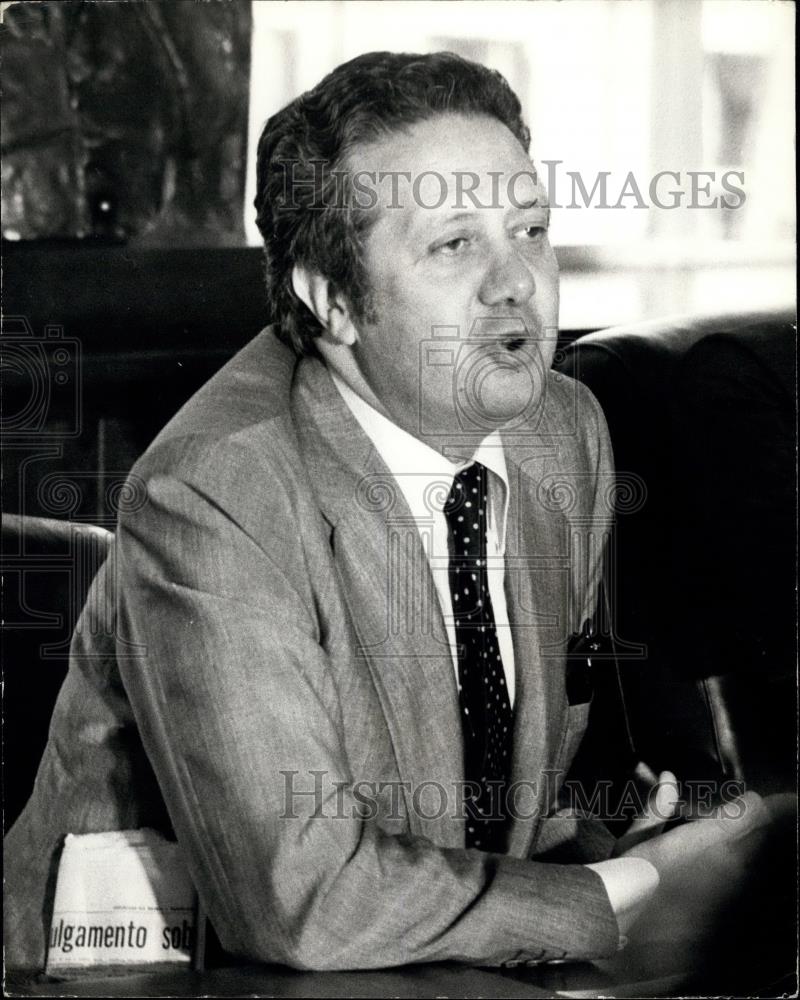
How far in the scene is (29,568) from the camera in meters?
1.70

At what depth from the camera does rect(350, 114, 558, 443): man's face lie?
5.22 ft

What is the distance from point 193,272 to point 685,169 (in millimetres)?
641

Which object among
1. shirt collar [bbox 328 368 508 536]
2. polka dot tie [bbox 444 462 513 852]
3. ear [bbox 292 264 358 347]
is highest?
ear [bbox 292 264 358 347]

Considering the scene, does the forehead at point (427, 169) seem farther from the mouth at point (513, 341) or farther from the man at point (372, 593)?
the mouth at point (513, 341)

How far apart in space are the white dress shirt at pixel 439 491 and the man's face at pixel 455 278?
0.9 inches

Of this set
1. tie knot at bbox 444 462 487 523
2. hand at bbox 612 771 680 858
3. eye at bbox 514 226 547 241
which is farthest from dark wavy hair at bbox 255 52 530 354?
hand at bbox 612 771 680 858

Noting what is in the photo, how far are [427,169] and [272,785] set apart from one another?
0.75m

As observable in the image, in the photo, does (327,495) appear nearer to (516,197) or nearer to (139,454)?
(139,454)

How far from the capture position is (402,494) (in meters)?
1.64

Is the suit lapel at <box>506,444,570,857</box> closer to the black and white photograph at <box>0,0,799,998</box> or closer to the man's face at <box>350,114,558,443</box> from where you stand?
the black and white photograph at <box>0,0,799,998</box>

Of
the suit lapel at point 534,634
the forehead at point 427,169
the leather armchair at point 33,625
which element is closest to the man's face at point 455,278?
the forehead at point 427,169

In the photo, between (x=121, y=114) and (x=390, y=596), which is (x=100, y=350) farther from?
(x=390, y=596)

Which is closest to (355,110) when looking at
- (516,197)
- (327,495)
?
(516,197)

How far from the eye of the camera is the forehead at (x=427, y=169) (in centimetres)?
159
